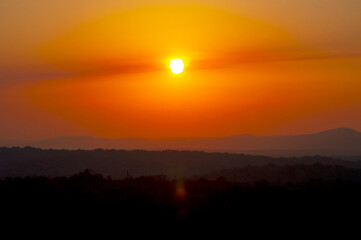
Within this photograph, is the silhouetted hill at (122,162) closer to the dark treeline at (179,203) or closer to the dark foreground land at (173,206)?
the dark foreground land at (173,206)

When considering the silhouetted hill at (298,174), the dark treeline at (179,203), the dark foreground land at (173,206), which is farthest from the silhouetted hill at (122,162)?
the dark treeline at (179,203)

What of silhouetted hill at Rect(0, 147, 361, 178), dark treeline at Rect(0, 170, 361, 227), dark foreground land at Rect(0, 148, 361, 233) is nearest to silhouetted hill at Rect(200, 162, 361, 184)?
dark foreground land at Rect(0, 148, 361, 233)

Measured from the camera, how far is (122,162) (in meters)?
82.3

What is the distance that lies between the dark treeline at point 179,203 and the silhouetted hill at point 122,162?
125 ft

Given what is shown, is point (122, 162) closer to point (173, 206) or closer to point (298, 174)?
point (298, 174)

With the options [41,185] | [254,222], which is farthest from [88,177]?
[254,222]

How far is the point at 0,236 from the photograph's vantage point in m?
23.9

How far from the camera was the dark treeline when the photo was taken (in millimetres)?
25281

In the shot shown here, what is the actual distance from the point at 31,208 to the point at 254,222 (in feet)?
32.0

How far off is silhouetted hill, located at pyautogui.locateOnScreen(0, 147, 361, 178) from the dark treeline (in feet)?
125

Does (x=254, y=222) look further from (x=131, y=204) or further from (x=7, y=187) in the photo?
(x=7, y=187)

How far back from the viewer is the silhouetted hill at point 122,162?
72500 mm

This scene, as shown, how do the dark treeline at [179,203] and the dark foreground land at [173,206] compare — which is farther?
the dark treeline at [179,203]

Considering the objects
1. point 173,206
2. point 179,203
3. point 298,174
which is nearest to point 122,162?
point 298,174
